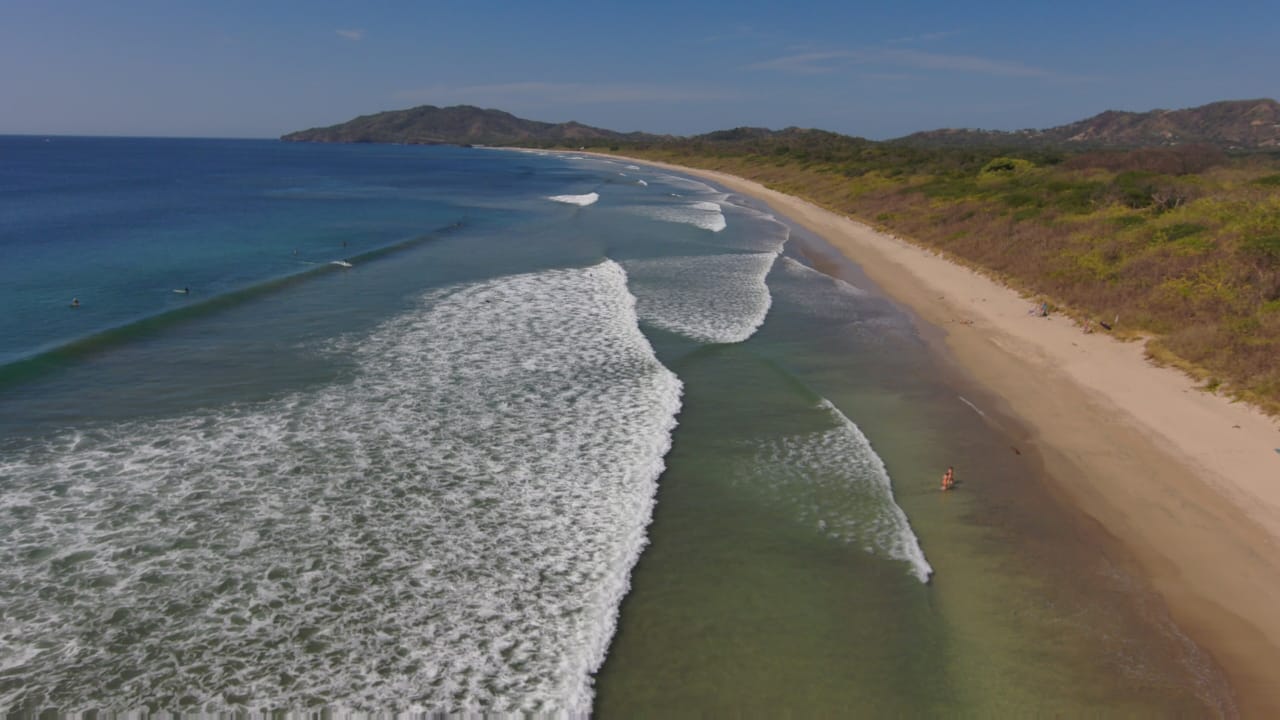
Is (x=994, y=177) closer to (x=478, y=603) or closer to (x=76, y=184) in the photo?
(x=478, y=603)

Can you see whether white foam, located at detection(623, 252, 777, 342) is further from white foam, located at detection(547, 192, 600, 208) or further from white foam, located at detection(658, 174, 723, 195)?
white foam, located at detection(658, 174, 723, 195)

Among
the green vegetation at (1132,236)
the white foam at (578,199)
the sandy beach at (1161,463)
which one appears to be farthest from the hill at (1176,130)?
the sandy beach at (1161,463)

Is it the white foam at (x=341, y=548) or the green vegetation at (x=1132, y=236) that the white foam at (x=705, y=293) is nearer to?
the white foam at (x=341, y=548)

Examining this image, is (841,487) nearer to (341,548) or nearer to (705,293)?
(341,548)

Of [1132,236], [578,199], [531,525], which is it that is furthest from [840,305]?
[578,199]

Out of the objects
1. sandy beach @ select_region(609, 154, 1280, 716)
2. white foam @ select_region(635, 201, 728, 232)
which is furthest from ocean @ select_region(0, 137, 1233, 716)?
white foam @ select_region(635, 201, 728, 232)
